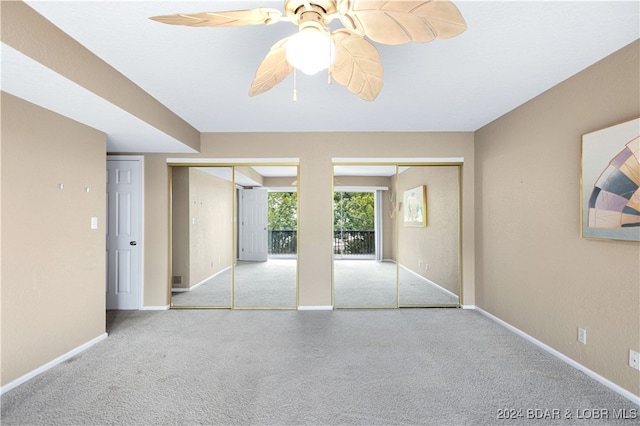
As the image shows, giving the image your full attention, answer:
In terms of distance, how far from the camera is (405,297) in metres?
4.48

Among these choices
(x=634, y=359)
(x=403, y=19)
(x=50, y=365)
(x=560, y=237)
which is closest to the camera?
(x=403, y=19)

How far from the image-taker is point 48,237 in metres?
2.67

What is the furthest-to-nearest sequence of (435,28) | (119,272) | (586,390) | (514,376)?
(119,272) → (514,376) → (586,390) → (435,28)

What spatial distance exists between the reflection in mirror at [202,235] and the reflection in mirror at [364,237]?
155 cm

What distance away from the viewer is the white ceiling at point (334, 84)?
1.82m

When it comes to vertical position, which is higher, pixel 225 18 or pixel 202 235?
pixel 225 18

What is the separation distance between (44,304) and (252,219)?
2.59 m

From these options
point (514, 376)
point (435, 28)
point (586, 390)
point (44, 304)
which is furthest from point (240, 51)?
point (586, 390)

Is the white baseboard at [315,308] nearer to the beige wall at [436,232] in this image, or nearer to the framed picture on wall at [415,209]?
the beige wall at [436,232]

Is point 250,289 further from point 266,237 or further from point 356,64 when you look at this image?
point 356,64

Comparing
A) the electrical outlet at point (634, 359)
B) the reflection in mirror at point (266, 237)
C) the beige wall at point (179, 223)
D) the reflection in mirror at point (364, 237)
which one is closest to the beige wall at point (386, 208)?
the reflection in mirror at point (364, 237)

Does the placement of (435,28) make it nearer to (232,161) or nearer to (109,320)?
(232,161)

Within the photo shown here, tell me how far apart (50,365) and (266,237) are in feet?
9.00

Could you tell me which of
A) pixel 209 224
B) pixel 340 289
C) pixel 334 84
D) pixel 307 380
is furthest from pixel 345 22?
pixel 209 224
